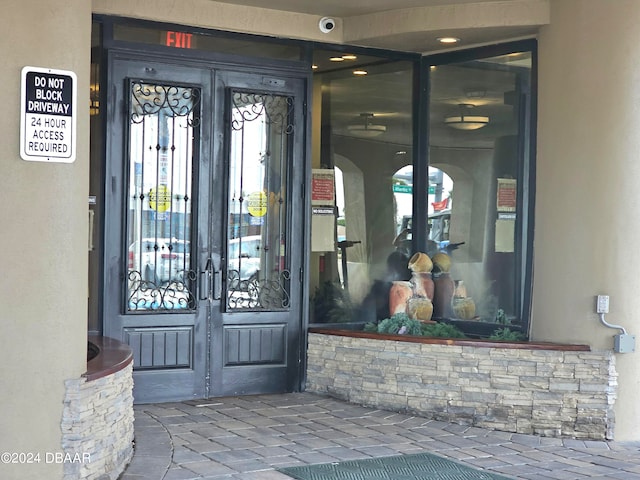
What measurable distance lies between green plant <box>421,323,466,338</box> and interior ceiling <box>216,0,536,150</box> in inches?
69.1

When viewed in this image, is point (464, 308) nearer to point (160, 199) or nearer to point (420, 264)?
point (420, 264)

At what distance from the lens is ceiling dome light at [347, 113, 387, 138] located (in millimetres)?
9086

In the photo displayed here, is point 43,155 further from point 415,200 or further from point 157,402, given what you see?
point 415,200

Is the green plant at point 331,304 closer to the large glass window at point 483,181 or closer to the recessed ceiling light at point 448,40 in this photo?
the large glass window at point 483,181

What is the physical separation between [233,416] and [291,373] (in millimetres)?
1165

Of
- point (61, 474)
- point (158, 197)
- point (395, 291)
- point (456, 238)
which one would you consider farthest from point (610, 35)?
point (61, 474)

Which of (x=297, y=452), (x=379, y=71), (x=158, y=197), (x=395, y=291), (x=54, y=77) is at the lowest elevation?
(x=297, y=452)

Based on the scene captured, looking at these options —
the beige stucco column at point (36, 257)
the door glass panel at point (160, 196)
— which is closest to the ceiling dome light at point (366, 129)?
the door glass panel at point (160, 196)

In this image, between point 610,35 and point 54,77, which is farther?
point 610,35

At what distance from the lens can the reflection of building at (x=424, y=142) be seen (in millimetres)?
7387

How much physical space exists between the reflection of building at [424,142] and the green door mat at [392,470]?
1763mm

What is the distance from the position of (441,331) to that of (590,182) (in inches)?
75.8

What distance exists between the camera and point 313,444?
6.77 meters

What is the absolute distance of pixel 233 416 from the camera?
25.0 ft
